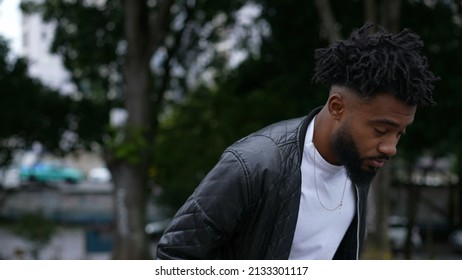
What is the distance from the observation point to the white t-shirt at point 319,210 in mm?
2545

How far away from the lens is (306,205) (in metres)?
2.55

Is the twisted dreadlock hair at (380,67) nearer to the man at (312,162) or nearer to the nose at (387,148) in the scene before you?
the man at (312,162)

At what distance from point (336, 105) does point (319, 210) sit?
0.36 meters

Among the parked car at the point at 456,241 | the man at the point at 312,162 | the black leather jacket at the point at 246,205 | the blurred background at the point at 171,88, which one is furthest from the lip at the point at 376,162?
the parked car at the point at 456,241

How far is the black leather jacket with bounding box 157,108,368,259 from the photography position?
93.3 inches

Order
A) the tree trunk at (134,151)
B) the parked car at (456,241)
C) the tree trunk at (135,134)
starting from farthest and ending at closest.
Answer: the parked car at (456,241), the tree trunk at (134,151), the tree trunk at (135,134)

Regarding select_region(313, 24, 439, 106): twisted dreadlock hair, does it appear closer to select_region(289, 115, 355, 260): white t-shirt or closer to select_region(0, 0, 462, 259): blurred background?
select_region(289, 115, 355, 260): white t-shirt

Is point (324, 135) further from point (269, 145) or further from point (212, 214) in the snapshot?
point (212, 214)

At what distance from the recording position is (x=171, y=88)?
67.7 feet

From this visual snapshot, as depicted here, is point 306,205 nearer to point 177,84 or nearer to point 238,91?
point 238,91

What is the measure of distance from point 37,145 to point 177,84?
3855 mm

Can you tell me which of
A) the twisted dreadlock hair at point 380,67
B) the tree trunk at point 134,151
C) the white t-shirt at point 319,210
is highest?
the twisted dreadlock hair at point 380,67

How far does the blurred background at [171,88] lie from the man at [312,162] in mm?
9604
